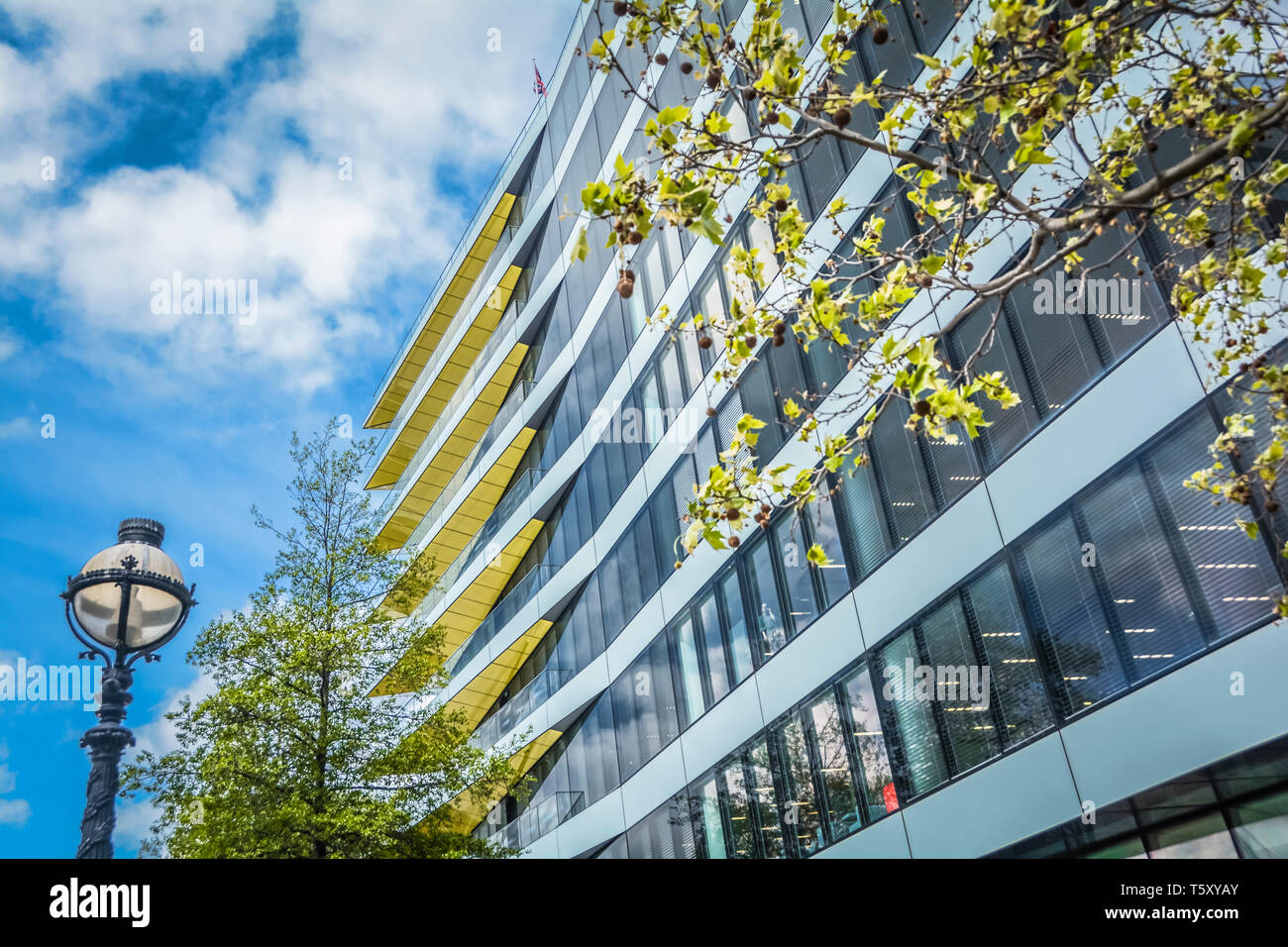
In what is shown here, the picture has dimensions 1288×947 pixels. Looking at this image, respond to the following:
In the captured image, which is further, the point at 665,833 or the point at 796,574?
the point at 665,833

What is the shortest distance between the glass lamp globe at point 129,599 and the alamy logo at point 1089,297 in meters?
9.99

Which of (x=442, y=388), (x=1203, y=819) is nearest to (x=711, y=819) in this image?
(x=1203, y=819)

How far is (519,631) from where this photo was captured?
102 feet

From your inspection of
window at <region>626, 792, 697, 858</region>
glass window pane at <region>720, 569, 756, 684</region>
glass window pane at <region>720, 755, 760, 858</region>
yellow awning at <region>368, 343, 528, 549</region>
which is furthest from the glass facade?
yellow awning at <region>368, 343, 528, 549</region>

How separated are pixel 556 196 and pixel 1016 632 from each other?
2289 centimetres

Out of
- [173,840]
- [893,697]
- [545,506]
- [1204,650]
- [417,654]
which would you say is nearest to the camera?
[1204,650]

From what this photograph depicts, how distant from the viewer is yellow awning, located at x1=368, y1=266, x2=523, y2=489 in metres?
36.8

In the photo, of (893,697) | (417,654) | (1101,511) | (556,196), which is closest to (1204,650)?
(1101,511)

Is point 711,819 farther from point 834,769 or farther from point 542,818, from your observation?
point 542,818

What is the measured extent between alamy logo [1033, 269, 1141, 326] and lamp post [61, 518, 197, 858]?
10008 millimetres

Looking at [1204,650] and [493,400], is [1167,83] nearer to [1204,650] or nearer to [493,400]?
[1204,650]

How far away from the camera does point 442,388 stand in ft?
133

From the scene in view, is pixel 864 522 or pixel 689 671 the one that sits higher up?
pixel 864 522
